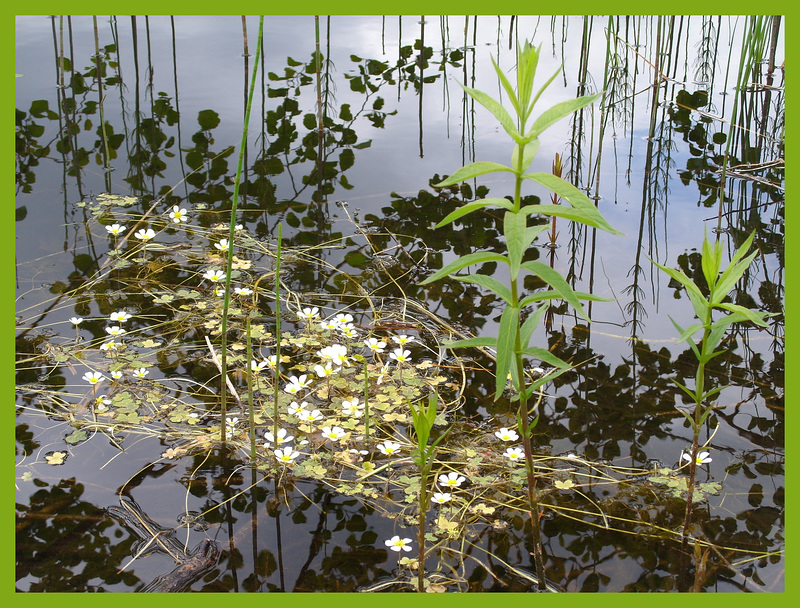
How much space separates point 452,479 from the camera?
89.4 inches

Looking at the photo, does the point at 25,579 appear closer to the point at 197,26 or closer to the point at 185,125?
the point at 185,125

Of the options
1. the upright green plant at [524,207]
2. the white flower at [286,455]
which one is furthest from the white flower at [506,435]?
the upright green plant at [524,207]

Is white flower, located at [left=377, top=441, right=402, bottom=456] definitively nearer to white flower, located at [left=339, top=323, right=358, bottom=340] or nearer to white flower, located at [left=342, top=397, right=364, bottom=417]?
white flower, located at [left=342, top=397, right=364, bottom=417]

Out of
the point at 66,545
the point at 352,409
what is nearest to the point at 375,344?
the point at 352,409

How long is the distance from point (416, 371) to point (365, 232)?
1.23m

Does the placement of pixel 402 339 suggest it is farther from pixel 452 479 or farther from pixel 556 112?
pixel 556 112

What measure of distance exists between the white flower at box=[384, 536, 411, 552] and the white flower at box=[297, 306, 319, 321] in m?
1.20

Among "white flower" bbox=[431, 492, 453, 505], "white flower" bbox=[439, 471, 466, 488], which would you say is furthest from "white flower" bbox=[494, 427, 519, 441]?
"white flower" bbox=[431, 492, 453, 505]

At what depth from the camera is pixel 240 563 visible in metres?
2.04

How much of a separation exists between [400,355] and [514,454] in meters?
0.63

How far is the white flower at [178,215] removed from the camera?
3681 millimetres

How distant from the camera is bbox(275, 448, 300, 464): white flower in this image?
2.29 meters

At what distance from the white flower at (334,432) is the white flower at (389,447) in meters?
0.15

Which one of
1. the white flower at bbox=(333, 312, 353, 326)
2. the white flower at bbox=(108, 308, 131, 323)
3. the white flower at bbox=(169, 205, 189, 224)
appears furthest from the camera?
the white flower at bbox=(169, 205, 189, 224)
